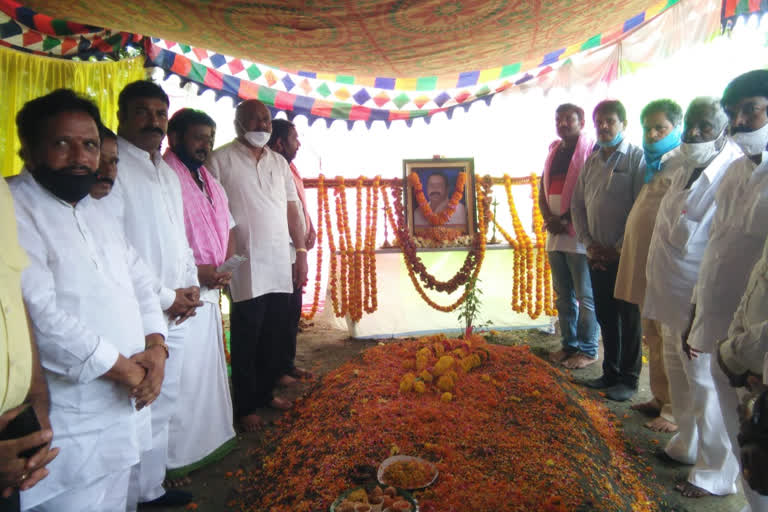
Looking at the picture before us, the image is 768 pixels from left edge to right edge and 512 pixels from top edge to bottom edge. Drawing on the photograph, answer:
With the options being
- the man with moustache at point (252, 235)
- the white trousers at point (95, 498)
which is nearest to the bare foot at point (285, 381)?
the man with moustache at point (252, 235)

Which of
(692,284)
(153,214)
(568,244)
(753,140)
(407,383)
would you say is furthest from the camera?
(568,244)

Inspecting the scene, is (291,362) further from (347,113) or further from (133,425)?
(347,113)

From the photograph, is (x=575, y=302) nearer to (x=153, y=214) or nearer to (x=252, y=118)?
(x=252, y=118)

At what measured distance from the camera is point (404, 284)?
18.7ft

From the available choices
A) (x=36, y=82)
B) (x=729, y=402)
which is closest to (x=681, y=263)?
(x=729, y=402)

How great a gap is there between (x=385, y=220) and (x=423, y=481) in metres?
3.51

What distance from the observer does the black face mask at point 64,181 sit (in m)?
1.56

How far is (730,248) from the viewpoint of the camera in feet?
6.72

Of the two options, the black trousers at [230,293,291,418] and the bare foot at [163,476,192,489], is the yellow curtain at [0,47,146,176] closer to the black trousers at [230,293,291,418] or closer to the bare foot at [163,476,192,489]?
the black trousers at [230,293,291,418]

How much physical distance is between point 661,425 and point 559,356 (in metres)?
1.44

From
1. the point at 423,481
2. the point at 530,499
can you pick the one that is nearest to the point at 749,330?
the point at 530,499

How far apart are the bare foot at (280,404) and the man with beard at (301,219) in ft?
1.50

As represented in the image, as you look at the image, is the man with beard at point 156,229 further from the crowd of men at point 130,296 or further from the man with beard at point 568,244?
the man with beard at point 568,244

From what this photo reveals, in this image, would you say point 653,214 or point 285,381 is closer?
point 653,214
